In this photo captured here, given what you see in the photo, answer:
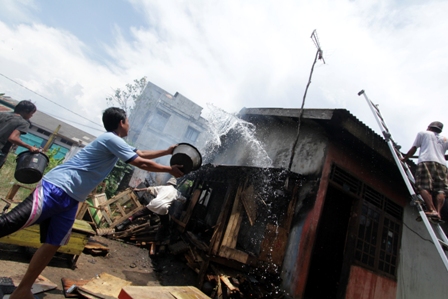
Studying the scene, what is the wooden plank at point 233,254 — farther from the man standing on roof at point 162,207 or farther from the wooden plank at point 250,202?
the man standing on roof at point 162,207

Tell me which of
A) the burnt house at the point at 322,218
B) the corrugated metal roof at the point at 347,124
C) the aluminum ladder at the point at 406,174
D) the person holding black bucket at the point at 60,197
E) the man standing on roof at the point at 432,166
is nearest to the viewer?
the person holding black bucket at the point at 60,197

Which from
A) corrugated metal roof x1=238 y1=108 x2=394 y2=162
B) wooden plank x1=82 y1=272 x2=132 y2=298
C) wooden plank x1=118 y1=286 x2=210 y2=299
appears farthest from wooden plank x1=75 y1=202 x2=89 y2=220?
corrugated metal roof x1=238 y1=108 x2=394 y2=162

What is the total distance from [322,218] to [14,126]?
7.66m

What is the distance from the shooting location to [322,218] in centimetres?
693

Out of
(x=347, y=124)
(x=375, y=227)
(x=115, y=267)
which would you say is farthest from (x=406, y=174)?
(x=115, y=267)

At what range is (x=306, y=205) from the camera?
233 inches

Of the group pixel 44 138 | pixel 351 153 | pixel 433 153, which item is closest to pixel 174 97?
pixel 44 138

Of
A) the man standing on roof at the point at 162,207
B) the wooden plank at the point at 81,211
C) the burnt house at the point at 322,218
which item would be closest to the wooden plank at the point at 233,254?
the burnt house at the point at 322,218

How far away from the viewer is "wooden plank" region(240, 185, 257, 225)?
19.5 feet

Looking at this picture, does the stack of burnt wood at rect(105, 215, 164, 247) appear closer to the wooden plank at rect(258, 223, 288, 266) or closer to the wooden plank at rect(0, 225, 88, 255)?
the wooden plank at rect(0, 225, 88, 255)

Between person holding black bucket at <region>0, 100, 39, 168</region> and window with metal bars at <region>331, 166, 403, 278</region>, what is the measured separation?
7108 mm

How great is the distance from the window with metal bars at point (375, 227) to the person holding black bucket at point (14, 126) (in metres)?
7.11

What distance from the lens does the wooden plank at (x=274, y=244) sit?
5625 mm

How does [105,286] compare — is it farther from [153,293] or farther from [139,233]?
[139,233]
